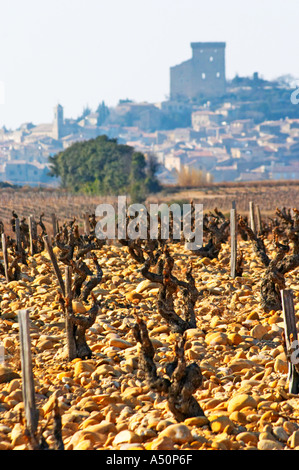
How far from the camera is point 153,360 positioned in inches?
261

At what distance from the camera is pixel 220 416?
5.43m

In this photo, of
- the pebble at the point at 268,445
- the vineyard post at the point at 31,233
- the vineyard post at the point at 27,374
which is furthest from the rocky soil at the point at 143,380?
the vineyard post at the point at 31,233

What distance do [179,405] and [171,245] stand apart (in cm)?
1032

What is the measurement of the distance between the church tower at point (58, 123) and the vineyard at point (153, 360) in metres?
163

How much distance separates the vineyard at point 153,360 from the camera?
5.30m

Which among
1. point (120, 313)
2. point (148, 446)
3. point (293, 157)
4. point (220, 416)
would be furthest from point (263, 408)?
point (293, 157)

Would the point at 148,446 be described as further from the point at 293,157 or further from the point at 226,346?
the point at 293,157

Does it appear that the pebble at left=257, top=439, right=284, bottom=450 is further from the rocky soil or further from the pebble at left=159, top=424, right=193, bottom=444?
the pebble at left=159, top=424, right=193, bottom=444

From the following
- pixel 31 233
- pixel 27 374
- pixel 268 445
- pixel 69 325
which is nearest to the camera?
pixel 268 445

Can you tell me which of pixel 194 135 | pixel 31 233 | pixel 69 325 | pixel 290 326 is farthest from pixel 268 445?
pixel 194 135

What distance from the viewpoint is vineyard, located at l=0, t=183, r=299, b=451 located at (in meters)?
5.30

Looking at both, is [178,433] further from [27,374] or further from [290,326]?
[290,326]

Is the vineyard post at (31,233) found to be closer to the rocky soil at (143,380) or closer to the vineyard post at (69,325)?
the rocky soil at (143,380)

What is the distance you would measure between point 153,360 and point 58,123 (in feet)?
559
